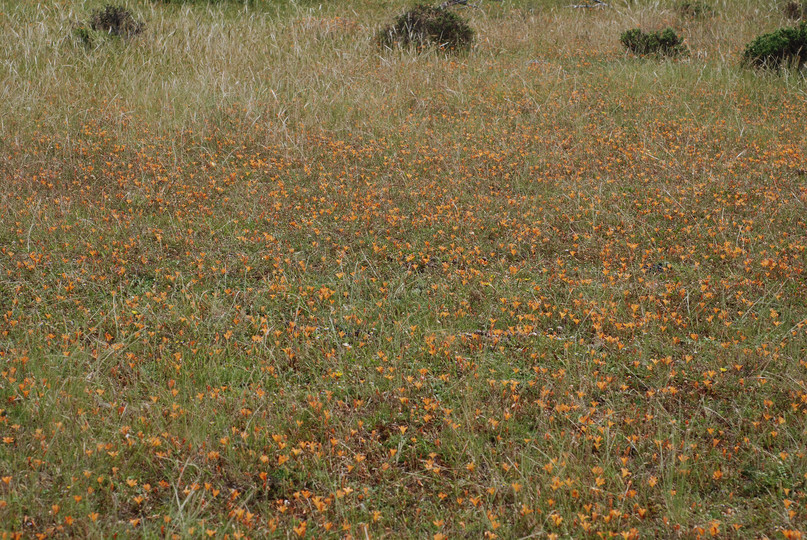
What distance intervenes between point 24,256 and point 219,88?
470 cm

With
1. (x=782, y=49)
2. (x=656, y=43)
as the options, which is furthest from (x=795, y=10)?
(x=782, y=49)

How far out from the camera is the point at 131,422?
3662 millimetres

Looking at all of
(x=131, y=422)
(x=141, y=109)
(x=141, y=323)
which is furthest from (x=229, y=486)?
(x=141, y=109)

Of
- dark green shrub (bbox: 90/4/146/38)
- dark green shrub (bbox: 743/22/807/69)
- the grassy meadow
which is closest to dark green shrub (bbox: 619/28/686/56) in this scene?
dark green shrub (bbox: 743/22/807/69)

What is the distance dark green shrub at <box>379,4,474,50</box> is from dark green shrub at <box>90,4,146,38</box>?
14.2 feet

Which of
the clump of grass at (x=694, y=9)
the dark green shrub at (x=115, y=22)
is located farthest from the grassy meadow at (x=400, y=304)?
the clump of grass at (x=694, y=9)

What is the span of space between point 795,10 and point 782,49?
488 centimetres

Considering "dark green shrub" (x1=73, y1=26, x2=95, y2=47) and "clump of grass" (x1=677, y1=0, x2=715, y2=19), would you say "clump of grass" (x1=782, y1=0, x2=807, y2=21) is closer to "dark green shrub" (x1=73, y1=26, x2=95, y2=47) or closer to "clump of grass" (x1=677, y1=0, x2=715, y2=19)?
"clump of grass" (x1=677, y1=0, x2=715, y2=19)

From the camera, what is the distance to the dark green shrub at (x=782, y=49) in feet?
33.1

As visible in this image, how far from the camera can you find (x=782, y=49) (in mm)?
10133

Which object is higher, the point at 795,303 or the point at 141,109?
the point at 141,109

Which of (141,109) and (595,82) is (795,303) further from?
(141,109)

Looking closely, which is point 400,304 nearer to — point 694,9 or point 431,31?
point 431,31

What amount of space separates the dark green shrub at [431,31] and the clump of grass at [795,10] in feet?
22.7
